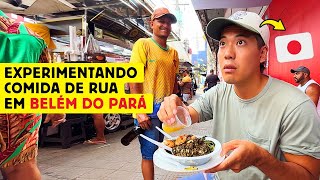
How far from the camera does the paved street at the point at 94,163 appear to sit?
3.46 metres

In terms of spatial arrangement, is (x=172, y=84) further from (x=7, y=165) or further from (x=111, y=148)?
(x=111, y=148)

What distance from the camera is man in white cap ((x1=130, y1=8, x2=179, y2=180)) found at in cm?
245

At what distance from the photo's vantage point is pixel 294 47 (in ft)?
16.0

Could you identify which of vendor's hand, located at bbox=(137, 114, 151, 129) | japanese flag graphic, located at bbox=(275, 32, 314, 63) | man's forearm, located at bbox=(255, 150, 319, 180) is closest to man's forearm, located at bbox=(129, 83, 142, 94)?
vendor's hand, located at bbox=(137, 114, 151, 129)

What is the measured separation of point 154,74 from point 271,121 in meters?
1.49

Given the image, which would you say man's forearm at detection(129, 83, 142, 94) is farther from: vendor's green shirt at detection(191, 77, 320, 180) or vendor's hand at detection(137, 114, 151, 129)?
vendor's green shirt at detection(191, 77, 320, 180)

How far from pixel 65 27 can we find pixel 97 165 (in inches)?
148

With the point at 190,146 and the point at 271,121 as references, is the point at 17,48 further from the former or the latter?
the point at 271,121

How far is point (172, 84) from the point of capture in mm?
2736

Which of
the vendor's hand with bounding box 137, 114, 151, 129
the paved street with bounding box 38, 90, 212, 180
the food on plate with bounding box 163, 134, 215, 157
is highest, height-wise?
the food on plate with bounding box 163, 134, 215, 157

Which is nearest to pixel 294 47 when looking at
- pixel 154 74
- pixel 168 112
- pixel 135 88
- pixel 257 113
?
pixel 154 74

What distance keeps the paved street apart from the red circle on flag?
3.18 m

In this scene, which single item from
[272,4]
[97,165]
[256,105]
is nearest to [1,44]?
[256,105]

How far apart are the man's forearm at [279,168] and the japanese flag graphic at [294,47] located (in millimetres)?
3560
